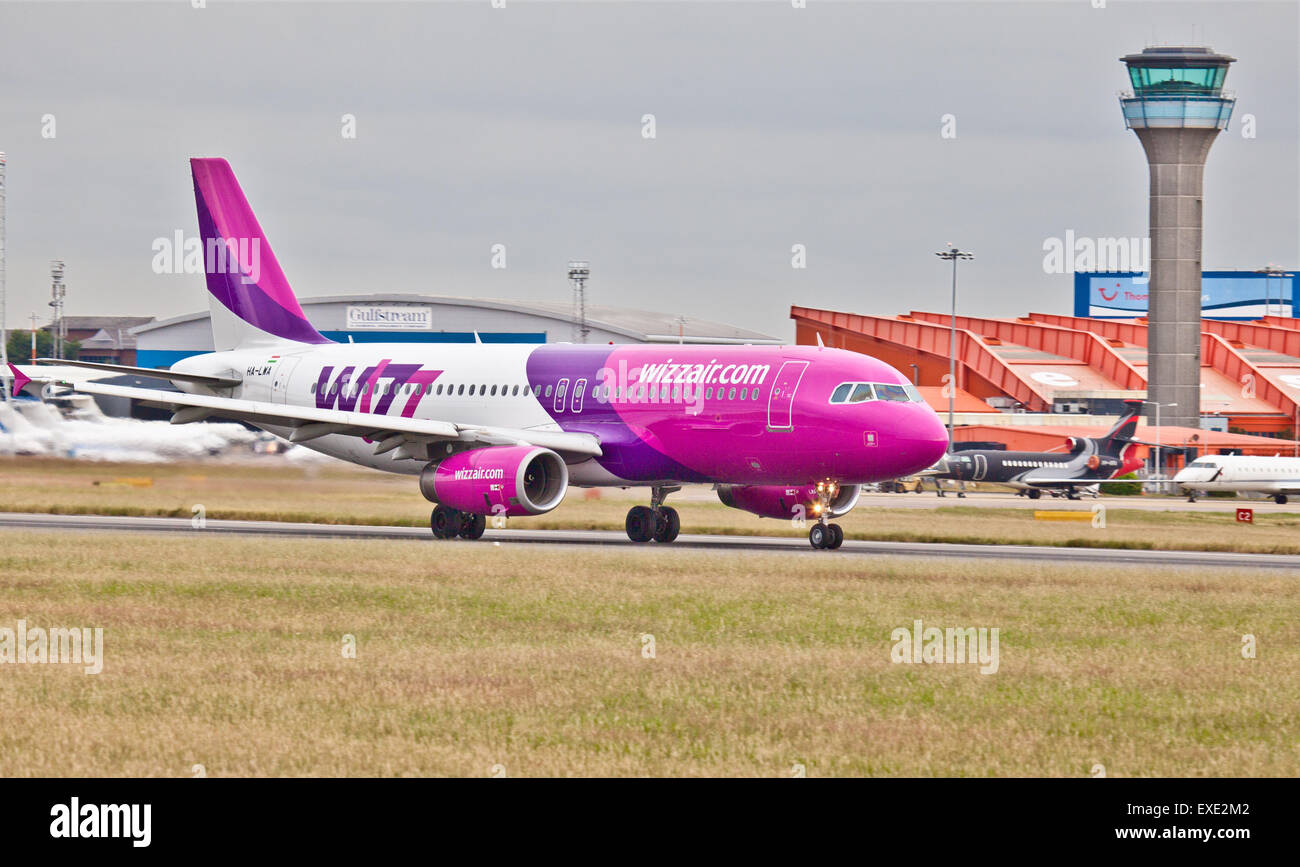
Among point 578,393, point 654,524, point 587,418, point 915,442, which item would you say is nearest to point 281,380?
point 578,393

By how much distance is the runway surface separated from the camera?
35.6 metres

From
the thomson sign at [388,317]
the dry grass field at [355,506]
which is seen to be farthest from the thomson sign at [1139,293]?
the dry grass field at [355,506]

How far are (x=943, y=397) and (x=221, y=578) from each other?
303 feet

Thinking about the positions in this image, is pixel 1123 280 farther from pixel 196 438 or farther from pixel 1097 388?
pixel 196 438

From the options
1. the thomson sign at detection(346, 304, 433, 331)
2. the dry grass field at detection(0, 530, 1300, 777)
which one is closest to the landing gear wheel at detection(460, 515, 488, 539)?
the dry grass field at detection(0, 530, 1300, 777)

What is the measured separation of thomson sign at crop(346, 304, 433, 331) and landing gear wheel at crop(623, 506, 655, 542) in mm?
79798

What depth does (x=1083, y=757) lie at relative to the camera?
13.6 metres

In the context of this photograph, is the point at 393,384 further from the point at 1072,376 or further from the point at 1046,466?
the point at 1072,376

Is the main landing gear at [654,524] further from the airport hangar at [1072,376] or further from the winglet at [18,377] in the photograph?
the airport hangar at [1072,376]

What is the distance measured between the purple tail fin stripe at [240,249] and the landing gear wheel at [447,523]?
30.5 feet

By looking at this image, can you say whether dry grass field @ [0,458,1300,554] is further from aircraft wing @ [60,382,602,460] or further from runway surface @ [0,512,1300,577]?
aircraft wing @ [60,382,602,460]

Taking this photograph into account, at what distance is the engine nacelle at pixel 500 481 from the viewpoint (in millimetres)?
35688
